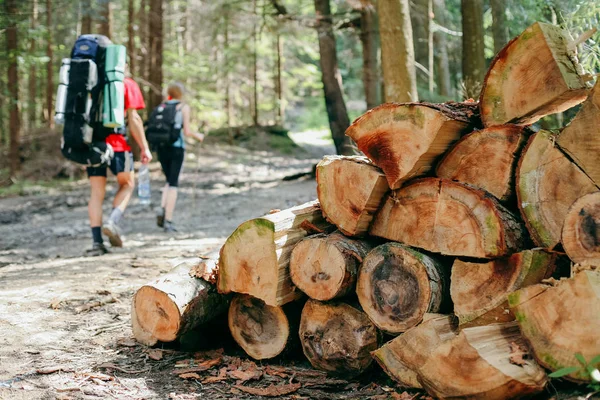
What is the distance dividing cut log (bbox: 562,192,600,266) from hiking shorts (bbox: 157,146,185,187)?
679 cm

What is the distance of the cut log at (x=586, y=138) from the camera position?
10.7 feet

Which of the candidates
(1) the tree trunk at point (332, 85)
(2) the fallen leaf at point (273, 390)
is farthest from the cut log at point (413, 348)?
(1) the tree trunk at point (332, 85)

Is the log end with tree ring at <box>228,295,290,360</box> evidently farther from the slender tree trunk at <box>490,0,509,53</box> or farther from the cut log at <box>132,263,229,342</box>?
the slender tree trunk at <box>490,0,509,53</box>

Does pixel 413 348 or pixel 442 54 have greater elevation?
pixel 442 54

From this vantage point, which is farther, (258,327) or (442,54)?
(442,54)

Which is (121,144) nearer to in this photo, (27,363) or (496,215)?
(27,363)

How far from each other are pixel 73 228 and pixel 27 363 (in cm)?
676

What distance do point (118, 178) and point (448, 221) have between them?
16.4 ft

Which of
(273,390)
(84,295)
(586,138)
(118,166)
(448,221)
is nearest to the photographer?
(586,138)

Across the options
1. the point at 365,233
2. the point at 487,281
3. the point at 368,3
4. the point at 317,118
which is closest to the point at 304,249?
the point at 365,233

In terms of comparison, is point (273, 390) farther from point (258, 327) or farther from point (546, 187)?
point (546, 187)

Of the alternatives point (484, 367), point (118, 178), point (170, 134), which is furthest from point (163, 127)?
point (484, 367)

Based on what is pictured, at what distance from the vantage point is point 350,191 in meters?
3.94

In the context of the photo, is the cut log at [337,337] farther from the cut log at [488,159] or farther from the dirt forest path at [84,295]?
the cut log at [488,159]
